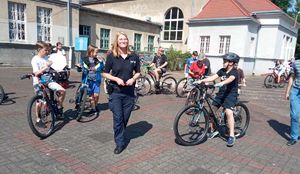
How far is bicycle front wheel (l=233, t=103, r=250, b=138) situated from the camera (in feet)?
18.4

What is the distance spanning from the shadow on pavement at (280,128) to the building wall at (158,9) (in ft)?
71.9

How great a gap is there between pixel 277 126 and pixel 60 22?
16400 mm

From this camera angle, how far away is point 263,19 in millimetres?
22500

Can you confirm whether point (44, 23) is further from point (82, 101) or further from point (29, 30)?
point (82, 101)

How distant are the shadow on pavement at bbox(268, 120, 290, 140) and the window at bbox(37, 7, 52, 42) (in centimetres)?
1579

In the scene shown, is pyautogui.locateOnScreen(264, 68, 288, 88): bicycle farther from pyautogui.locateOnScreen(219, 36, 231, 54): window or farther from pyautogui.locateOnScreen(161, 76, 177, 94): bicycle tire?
pyautogui.locateOnScreen(161, 76, 177, 94): bicycle tire

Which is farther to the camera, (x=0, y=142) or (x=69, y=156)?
(x=0, y=142)

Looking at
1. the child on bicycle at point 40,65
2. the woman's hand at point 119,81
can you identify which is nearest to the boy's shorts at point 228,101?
the woman's hand at point 119,81

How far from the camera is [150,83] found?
998 cm

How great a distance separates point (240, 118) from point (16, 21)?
618 inches

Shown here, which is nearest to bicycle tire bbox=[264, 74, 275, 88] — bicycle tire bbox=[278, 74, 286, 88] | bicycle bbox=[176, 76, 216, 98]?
bicycle tire bbox=[278, 74, 286, 88]

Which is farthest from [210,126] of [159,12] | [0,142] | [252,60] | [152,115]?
[159,12]

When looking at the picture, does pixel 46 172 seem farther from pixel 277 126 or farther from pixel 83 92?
pixel 277 126

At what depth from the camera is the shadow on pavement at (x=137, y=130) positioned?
209 inches
